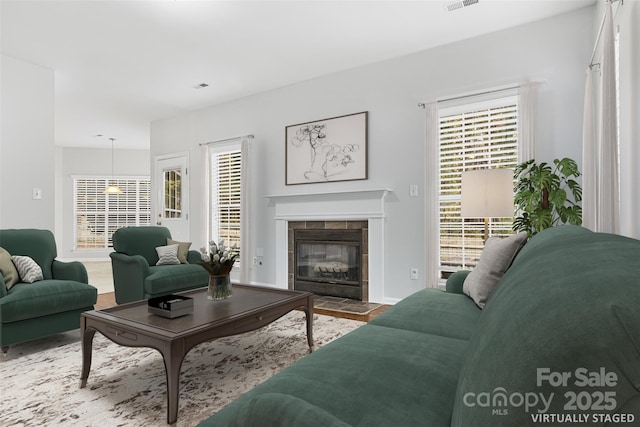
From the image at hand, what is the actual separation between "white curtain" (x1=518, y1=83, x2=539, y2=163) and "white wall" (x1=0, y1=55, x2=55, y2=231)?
5386 millimetres

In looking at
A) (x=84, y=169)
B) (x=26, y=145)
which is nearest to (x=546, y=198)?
(x=26, y=145)

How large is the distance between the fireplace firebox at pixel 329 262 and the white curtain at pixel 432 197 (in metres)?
0.89

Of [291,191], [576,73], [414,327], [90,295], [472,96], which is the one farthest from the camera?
[291,191]

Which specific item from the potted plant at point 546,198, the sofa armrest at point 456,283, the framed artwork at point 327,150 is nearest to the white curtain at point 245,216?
the framed artwork at point 327,150

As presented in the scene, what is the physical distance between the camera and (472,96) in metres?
3.87

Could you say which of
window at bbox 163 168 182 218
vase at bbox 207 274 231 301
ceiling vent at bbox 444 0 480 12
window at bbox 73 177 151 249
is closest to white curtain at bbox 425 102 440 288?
ceiling vent at bbox 444 0 480 12

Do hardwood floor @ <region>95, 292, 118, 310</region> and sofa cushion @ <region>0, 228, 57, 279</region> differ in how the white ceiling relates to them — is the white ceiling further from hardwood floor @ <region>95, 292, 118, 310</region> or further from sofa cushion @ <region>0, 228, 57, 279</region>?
hardwood floor @ <region>95, 292, 118, 310</region>

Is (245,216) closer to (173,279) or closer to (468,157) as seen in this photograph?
(173,279)

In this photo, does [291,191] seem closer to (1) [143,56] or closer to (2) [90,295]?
(1) [143,56]

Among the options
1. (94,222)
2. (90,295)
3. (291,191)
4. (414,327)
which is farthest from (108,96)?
(414,327)

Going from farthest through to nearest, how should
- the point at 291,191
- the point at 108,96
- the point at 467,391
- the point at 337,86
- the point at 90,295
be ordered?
1. the point at 108,96
2. the point at 291,191
3. the point at 337,86
4. the point at 90,295
5. the point at 467,391

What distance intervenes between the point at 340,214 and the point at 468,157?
164 cm

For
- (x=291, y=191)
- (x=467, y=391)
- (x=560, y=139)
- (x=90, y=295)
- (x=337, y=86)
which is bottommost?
(x=90, y=295)

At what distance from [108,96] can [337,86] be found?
368 cm
